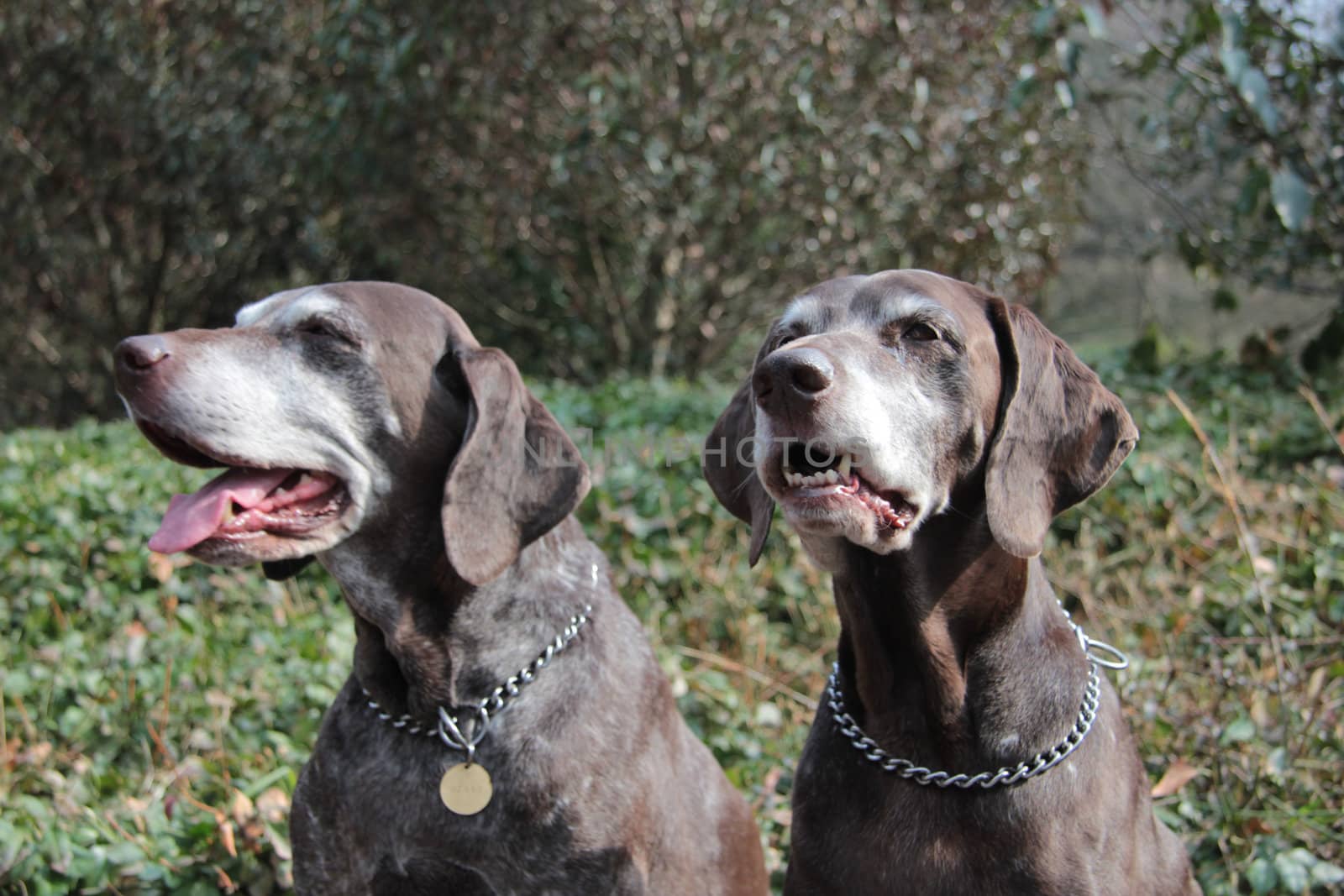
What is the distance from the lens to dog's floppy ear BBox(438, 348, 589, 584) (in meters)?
2.81

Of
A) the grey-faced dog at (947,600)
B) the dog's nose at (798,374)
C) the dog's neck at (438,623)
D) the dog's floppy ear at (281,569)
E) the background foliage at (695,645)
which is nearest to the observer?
the dog's nose at (798,374)

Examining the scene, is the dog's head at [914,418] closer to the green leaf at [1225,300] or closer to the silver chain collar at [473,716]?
the silver chain collar at [473,716]

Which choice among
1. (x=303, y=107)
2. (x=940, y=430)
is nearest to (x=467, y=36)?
(x=303, y=107)

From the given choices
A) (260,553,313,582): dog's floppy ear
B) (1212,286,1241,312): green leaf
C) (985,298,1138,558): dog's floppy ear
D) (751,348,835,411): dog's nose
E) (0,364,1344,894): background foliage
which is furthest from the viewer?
(1212,286,1241,312): green leaf

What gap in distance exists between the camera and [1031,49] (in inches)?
356

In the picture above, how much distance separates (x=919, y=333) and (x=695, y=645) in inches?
112

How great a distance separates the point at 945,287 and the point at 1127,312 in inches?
719

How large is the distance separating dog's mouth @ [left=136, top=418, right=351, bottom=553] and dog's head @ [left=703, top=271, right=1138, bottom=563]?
1028mm

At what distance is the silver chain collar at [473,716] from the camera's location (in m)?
2.85

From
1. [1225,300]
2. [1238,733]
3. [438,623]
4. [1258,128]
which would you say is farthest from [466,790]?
[1225,300]

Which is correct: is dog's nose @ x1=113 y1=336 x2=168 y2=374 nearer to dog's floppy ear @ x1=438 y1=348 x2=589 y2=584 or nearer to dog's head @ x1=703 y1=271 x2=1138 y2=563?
dog's floppy ear @ x1=438 y1=348 x2=589 y2=584

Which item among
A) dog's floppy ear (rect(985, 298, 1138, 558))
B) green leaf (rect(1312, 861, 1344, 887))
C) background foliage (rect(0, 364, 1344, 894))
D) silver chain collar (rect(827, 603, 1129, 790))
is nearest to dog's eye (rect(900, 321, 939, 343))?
dog's floppy ear (rect(985, 298, 1138, 558))

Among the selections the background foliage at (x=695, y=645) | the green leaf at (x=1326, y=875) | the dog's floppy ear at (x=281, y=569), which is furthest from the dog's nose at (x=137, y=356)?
the green leaf at (x=1326, y=875)

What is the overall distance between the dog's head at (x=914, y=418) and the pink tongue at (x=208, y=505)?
3.78 feet
